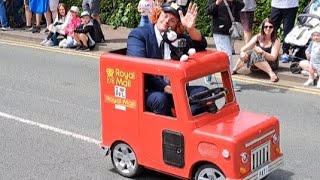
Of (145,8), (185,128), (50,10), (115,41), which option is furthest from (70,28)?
(185,128)

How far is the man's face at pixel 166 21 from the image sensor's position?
6.43 metres

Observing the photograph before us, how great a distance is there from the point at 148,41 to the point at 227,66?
2.76 ft

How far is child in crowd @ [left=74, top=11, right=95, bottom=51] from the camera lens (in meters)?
14.0

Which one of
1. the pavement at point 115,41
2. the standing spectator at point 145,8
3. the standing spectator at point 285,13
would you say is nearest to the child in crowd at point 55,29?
the pavement at point 115,41

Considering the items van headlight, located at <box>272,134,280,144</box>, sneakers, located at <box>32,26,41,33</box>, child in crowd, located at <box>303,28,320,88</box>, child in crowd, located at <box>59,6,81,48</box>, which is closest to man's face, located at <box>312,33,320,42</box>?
child in crowd, located at <box>303,28,320,88</box>

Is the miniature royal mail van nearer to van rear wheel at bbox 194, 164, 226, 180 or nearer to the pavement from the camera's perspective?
van rear wheel at bbox 194, 164, 226, 180

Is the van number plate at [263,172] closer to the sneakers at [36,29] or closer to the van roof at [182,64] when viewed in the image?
the van roof at [182,64]

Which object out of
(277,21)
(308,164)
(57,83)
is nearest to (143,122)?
(308,164)

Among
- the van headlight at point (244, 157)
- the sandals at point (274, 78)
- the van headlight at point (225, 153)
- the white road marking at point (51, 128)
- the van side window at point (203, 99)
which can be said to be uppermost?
the van side window at point (203, 99)

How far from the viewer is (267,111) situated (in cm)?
919

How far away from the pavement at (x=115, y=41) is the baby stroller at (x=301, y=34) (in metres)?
0.22

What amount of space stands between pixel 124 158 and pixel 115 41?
8697mm

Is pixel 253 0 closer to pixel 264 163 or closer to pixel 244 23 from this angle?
pixel 244 23

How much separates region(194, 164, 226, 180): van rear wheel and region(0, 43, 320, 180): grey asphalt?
81 centimetres
